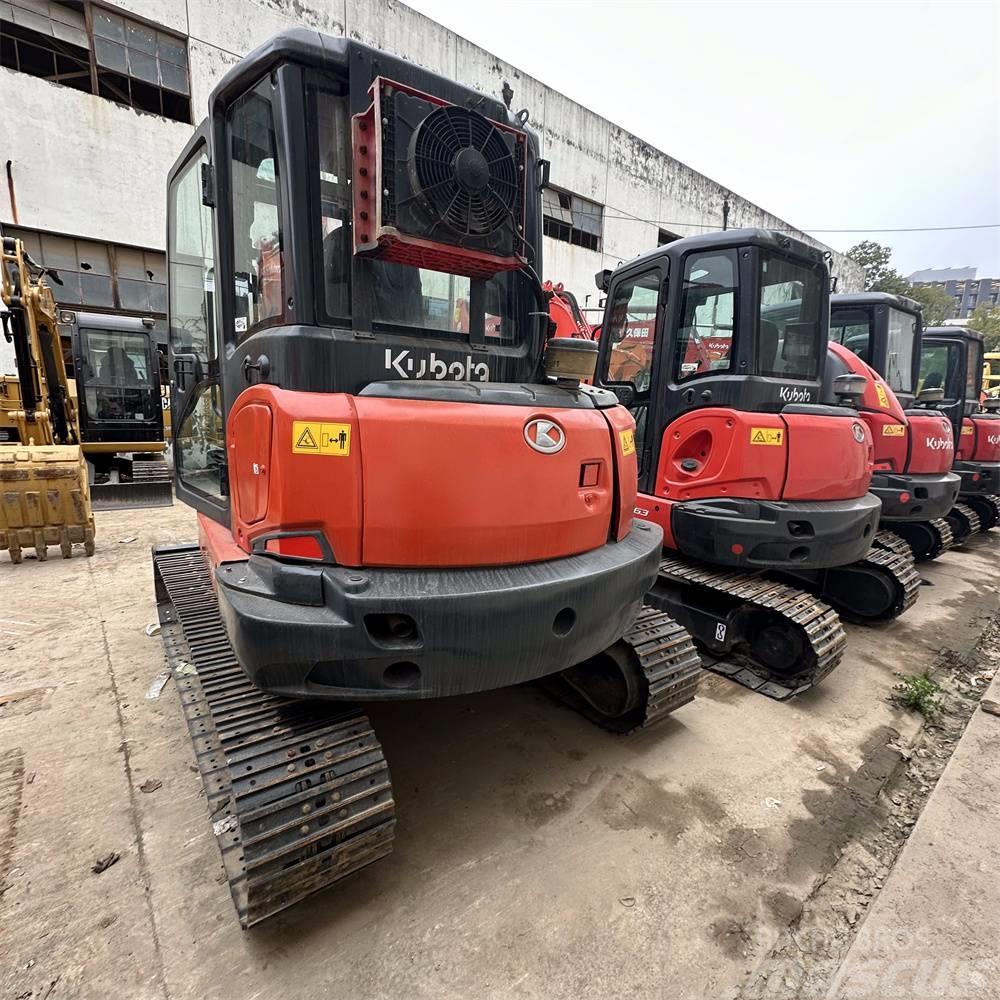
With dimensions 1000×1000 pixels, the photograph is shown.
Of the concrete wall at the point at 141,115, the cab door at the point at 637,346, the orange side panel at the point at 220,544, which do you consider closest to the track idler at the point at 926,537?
the cab door at the point at 637,346

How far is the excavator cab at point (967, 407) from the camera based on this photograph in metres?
7.38

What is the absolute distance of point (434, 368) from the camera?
82.0 inches

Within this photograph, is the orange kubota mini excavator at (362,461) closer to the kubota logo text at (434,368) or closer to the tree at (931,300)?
the kubota logo text at (434,368)

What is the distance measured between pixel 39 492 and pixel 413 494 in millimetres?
5868

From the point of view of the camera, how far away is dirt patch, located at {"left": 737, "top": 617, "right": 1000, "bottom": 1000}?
5.80 ft

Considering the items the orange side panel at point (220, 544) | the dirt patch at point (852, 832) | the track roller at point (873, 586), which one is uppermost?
the orange side panel at point (220, 544)

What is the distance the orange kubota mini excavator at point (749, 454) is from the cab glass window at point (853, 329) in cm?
214

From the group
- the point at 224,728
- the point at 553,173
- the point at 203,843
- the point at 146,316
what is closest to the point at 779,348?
the point at 224,728

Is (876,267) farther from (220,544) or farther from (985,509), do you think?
(220,544)

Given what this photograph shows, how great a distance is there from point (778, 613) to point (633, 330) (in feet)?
7.87

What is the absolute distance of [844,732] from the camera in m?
3.18

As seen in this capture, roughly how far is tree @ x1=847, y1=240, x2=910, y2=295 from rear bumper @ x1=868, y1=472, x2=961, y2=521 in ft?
111

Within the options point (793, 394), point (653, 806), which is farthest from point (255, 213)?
point (793, 394)

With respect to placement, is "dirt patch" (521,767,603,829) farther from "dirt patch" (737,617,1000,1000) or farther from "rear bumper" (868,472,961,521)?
"rear bumper" (868,472,961,521)
